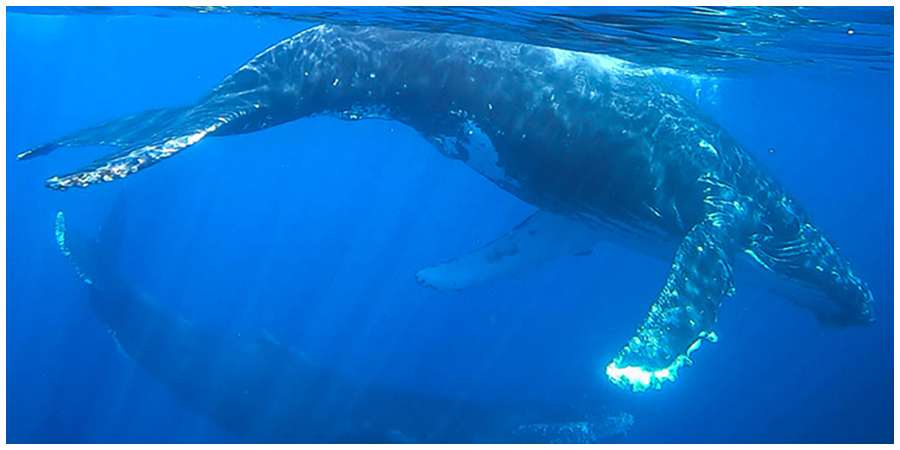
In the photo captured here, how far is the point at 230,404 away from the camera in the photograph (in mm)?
14188

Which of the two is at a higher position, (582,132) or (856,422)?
(582,132)

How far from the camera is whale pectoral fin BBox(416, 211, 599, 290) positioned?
10352 millimetres

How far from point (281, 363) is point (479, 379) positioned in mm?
10816

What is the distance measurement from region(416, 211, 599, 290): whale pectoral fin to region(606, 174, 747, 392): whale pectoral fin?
326cm

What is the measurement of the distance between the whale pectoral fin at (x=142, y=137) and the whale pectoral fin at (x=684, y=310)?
5.42 m

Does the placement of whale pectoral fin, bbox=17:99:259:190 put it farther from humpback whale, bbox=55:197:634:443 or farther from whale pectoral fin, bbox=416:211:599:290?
humpback whale, bbox=55:197:634:443

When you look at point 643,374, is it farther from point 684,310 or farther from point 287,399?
point 287,399

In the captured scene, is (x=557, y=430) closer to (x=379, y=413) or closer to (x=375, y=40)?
(x=379, y=413)

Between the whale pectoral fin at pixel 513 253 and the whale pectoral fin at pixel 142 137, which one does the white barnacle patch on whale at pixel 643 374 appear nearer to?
the whale pectoral fin at pixel 513 253

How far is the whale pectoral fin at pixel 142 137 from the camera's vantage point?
629 cm

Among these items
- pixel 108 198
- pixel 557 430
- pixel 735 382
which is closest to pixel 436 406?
pixel 557 430

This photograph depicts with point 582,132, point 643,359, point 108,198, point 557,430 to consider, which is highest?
point 582,132

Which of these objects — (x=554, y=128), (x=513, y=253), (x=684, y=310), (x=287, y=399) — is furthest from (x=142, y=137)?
(x=287, y=399)

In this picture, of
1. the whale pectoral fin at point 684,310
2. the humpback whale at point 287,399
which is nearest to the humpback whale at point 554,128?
the whale pectoral fin at point 684,310
